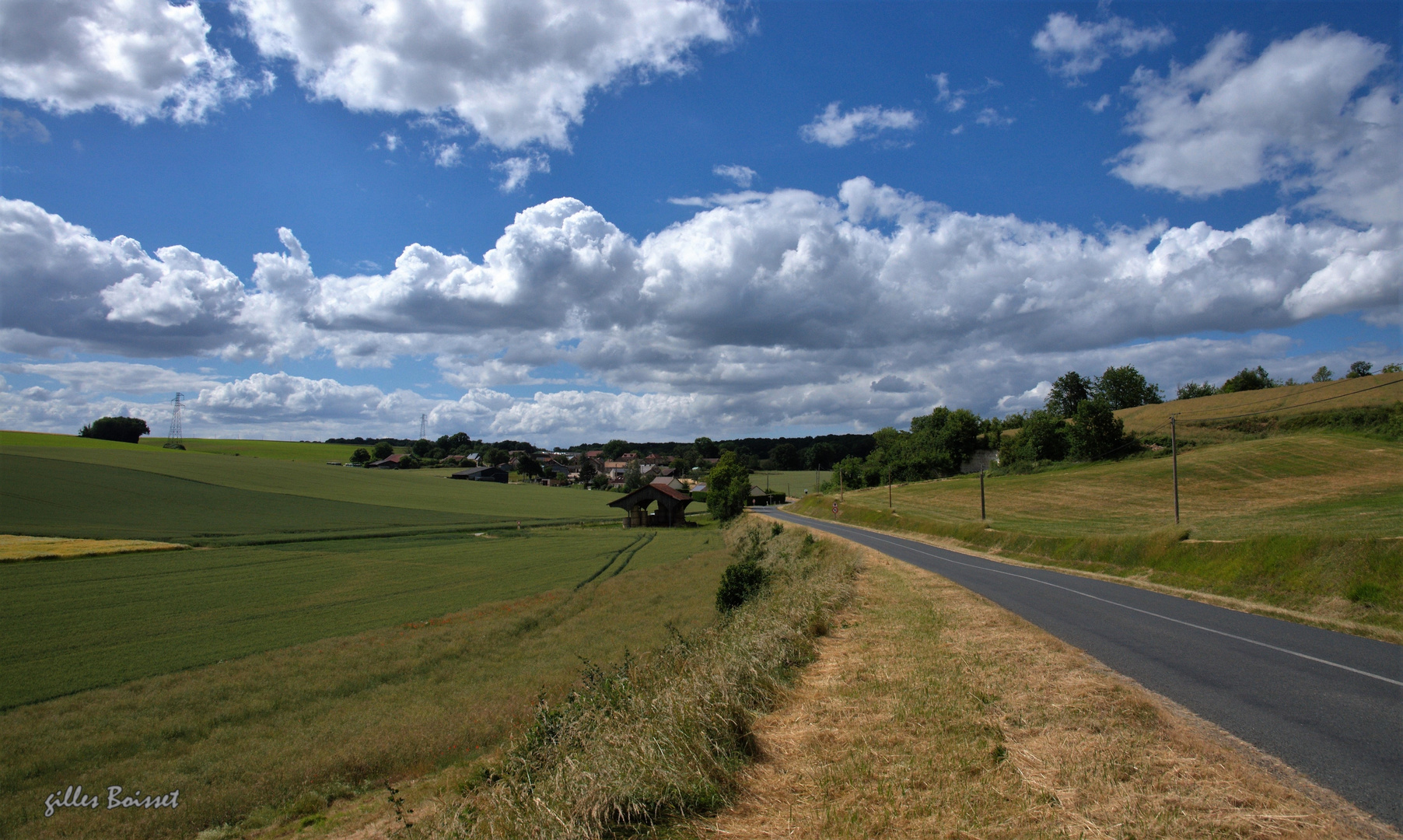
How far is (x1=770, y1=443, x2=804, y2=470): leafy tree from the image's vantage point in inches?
7318

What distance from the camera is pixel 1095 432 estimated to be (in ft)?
243

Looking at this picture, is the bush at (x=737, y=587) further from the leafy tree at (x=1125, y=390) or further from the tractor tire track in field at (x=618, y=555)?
the leafy tree at (x=1125, y=390)

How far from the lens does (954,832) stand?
4258 millimetres

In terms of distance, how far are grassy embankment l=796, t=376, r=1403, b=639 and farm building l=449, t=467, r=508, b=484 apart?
7513 centimetres

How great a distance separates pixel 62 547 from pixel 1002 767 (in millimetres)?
39840

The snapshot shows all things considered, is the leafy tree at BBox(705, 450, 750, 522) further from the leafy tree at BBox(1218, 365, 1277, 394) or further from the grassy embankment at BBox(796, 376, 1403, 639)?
the leafy tree at BBox(1218, 365, 1277, 394)

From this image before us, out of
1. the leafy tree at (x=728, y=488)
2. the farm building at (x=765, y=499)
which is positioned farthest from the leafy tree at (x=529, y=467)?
the leafy tree at (x=728, y=488)

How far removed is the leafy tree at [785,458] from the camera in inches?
7318

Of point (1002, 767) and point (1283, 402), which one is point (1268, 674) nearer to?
point (1002, 767)

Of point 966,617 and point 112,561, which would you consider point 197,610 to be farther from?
point 966,617

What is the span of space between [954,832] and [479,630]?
1811 cm
